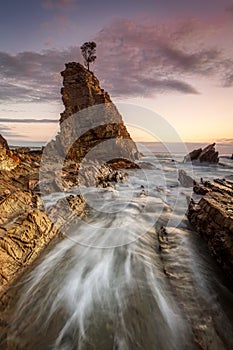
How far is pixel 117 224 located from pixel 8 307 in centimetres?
474

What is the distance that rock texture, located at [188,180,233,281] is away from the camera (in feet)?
A: 16.3

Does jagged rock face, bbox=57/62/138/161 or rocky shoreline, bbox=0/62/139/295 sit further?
jagged rock face, bbox=57/62/138/161

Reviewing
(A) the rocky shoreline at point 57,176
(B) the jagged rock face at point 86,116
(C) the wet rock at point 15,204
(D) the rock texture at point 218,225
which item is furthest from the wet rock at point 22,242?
(B) the jagged rock face at point 86,116

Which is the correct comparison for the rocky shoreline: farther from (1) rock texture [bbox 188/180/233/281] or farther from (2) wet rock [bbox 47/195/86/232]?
(1) rock texture [bbox 188/180/233/281]

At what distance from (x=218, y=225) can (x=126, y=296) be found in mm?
3171

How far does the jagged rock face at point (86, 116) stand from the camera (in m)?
23.9

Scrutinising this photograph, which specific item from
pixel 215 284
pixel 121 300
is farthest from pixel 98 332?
pixel 215 284

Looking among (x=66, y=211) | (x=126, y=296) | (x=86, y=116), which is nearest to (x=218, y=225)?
(x=126, y=296)

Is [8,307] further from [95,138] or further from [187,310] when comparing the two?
[95,138]

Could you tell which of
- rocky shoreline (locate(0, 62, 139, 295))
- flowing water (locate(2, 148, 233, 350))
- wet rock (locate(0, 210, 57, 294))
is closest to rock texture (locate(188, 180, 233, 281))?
flowing water (locate(2, 148, 233, 350))

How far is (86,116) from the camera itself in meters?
24.5

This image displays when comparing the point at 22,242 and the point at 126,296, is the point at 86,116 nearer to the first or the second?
the point at 22,242

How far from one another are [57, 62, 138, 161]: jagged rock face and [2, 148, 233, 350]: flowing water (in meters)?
17.7

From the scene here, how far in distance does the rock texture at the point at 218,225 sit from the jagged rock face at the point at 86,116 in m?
17.5
